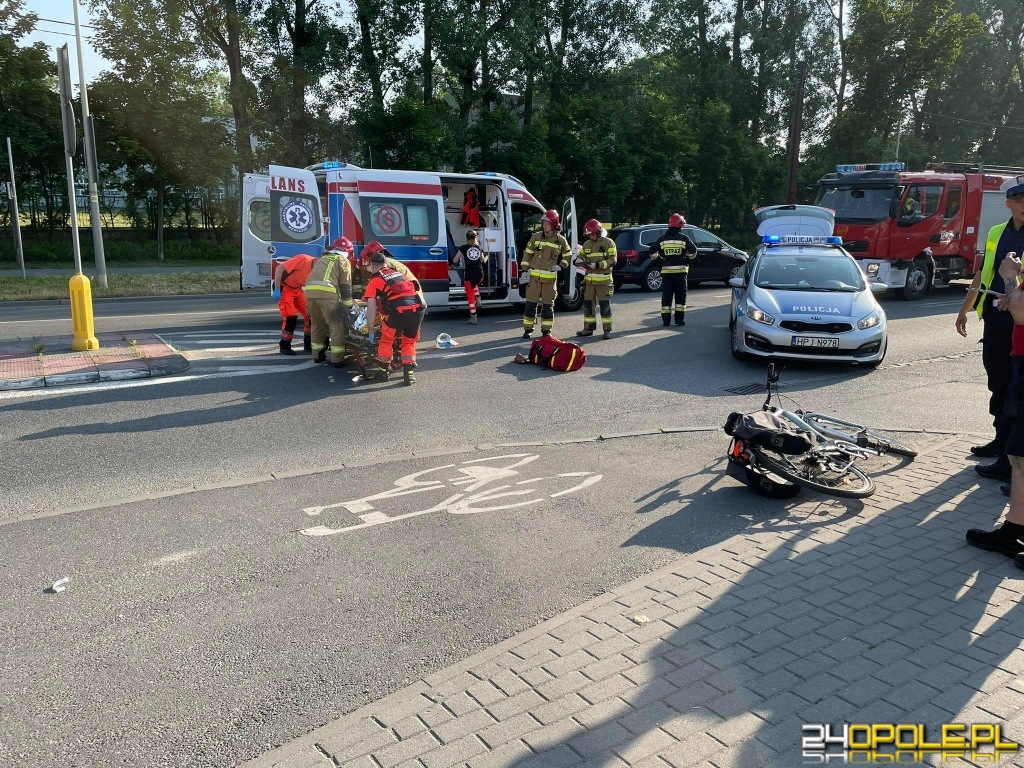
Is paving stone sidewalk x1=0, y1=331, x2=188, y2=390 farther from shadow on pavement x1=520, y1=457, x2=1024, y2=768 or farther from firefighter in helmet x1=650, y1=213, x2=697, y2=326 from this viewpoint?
firefighter in helmet x1=650, y1=213, x2=697, y2=326

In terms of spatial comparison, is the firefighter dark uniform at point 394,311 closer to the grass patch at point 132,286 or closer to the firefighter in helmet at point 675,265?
the firefighter in helmet at point 675,265

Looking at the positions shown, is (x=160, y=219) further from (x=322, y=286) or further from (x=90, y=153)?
(x=322, y=286)

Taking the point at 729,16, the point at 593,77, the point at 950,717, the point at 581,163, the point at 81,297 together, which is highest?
the point at 729,16

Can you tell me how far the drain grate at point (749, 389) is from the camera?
947 centimetres

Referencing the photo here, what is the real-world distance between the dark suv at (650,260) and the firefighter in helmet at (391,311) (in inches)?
432

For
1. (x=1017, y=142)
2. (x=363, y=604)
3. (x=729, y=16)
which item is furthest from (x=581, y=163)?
(x=1017, y=142)

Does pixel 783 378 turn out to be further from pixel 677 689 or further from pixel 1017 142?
pixel 1017 142

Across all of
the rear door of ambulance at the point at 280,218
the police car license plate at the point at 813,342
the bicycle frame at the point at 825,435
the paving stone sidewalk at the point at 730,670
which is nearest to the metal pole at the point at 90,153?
the rear door of ambulance at the point at 280,218

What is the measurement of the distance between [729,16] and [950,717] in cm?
4310

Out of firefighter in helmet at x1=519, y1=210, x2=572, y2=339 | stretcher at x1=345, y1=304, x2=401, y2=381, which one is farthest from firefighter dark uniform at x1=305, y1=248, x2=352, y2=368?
firefighter in helmet at x1=519, y1=210, x2=572, y2=339

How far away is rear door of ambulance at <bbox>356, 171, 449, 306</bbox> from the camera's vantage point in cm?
1414

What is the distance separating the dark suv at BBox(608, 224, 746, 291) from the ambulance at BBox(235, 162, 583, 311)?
15.5ft

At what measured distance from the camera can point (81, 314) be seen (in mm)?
10766

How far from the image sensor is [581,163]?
1167 inches
